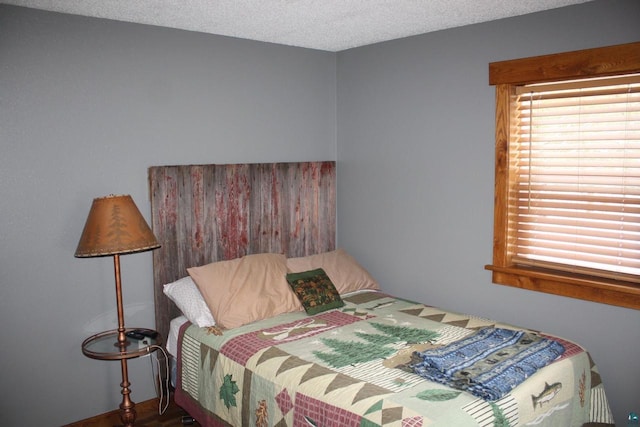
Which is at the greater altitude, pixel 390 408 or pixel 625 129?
pixel 625 129

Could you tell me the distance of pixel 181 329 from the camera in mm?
3328

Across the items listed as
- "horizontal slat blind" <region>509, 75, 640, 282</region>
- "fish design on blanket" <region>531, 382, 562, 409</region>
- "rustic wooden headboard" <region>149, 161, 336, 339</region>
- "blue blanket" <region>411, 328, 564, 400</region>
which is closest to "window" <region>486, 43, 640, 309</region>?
"horizontal slat blind" <region>509, 75, 640, 282</region>

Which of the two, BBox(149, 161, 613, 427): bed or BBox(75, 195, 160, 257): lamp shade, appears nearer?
BBox(149, 161, 613, 427): bed

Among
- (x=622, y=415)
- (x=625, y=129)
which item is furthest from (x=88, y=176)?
(x=622, y=415)

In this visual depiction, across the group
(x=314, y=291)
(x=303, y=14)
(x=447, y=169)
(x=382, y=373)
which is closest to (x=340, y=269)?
(x=314, y=291)

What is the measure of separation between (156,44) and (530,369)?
283 centimetres

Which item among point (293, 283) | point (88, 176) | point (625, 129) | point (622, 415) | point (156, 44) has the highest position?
point (156, 44)

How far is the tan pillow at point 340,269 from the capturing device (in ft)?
12.5

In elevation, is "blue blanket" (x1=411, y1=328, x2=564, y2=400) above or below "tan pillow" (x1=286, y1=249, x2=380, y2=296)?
below

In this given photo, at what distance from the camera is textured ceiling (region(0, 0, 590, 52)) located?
9.33ft

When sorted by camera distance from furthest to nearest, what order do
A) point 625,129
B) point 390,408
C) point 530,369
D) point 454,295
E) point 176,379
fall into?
point 454,295 → point 176,379 → point 625,129 → point 530,369 → point 390,408

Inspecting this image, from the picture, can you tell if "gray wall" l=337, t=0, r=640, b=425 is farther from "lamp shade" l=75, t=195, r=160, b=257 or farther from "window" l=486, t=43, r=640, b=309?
"lamp shade" l=75, t=195, r=160, b=257

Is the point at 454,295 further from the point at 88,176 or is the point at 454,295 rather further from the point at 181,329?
the point at 88,176

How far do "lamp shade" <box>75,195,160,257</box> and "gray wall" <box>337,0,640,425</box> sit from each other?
1.84 m
